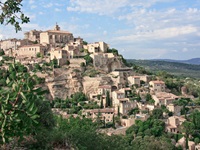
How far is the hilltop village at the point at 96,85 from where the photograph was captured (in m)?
35.5

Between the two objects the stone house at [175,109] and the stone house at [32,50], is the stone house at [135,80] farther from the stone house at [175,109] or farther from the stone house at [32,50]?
the stone house at [32,50]

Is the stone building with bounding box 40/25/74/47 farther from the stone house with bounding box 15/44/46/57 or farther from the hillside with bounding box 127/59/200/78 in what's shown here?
the hillside with bounding box 127/59/200/78

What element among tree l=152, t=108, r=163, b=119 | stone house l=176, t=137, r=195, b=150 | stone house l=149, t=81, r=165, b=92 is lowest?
stone house l=176, t=137, r=195, b=150

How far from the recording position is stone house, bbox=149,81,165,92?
139 feet

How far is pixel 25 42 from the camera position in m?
52.3

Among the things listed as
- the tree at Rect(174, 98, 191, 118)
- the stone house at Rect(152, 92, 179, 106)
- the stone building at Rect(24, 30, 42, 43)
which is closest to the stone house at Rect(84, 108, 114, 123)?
the stone house at Rect(152, 92, 179, 106)

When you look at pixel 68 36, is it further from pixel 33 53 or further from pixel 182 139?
pixel 182 139

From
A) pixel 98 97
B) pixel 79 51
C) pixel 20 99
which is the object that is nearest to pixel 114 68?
pixel 79 51

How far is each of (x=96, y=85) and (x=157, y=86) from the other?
8.42 metres

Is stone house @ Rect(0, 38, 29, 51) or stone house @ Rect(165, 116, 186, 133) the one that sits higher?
stone house @ Rect(0, 38, 29, 51)

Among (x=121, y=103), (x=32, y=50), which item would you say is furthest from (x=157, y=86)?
(x=32, y=50)

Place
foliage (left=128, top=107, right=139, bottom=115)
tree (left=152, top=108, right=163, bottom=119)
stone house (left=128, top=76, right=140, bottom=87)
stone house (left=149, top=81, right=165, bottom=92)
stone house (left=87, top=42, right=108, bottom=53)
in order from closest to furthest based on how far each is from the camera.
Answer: tree (left=152, top=108, right=163, bottom=119) < foliage (left=128, top=107, right=139, bottom=115) < stone house (left=149, top=81, right=165, bottom=92) < stone house (left=128, top=76, right=140, bottom=87) < stone house (left=87, top=42, right=108, bottom=53)

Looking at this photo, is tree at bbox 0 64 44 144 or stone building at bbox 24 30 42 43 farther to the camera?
stone building at bbox 24 30 42 43

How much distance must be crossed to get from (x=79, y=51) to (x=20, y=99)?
4402 centimetres
